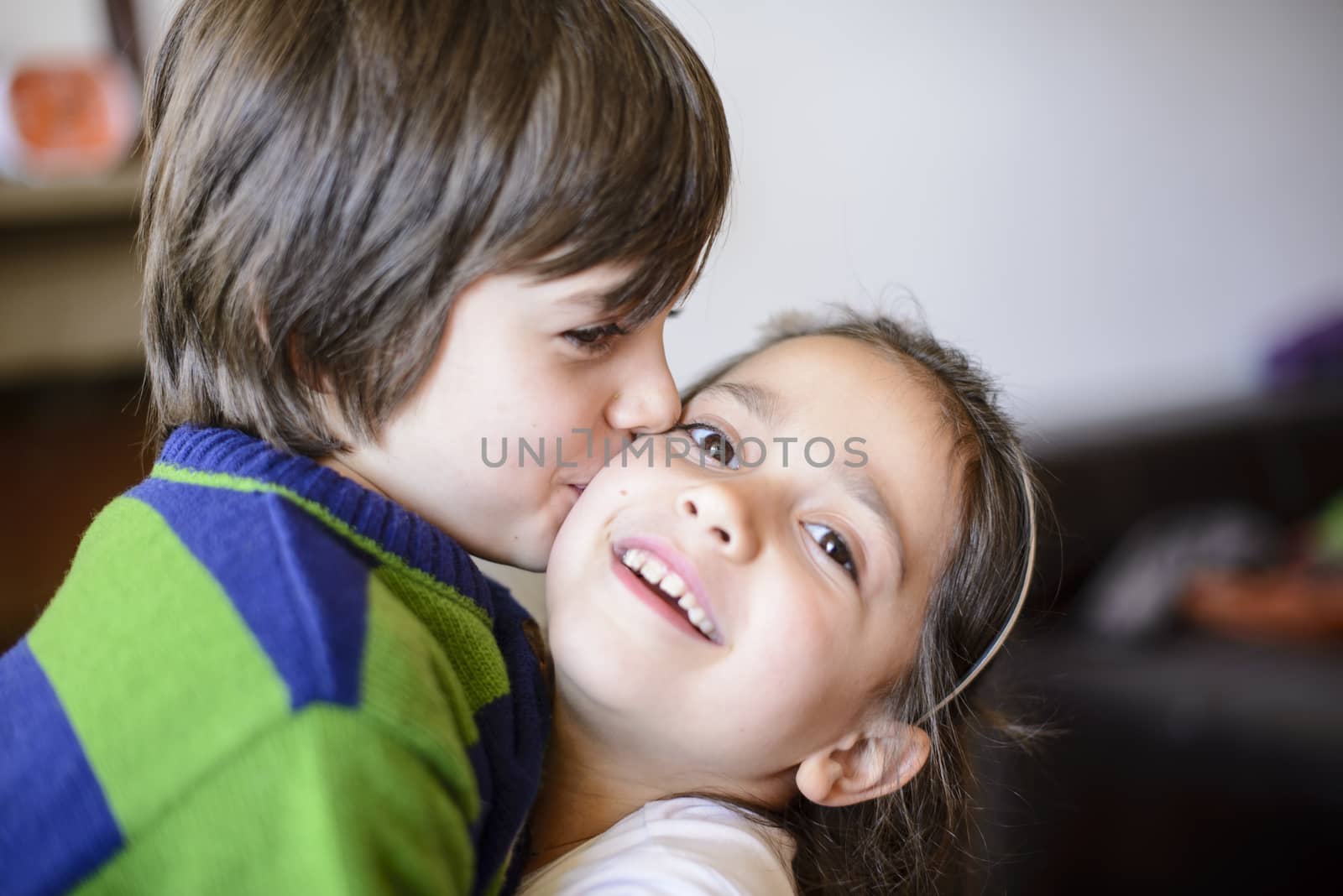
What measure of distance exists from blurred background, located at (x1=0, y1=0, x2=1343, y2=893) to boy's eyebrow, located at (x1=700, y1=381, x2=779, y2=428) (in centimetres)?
81

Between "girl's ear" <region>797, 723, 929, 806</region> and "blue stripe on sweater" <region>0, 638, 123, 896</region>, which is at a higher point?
"blue stripe on sweater" <region>0, 638, 123, 896</region>

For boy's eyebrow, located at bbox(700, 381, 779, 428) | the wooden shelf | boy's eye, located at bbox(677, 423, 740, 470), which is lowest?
the wooden shelf

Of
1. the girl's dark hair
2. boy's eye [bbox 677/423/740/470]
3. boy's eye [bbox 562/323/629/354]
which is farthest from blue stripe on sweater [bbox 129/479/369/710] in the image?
the girl's dark hair

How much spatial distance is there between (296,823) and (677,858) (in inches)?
12.3

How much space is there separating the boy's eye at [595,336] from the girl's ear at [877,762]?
0.39m

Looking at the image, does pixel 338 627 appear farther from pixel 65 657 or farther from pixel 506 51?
pixel 506 51

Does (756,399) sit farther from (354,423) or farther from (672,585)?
(354,423)

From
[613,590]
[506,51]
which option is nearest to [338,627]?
[613,590]

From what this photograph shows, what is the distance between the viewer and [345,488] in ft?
2.46

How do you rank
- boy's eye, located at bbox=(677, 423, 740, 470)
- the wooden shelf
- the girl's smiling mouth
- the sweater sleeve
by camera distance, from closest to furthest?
the sweater sleeve
the girl's smiling mouth
boy's eye, located at bbox=(677, 423, 740, 470)
the wooden shelf

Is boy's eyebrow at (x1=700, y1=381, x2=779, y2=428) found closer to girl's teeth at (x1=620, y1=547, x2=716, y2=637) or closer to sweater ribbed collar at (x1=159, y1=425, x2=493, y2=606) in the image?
girl's teeth at (x1=620, y1=547, x2=716, y2=637)

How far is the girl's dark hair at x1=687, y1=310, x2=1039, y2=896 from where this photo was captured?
970 mm

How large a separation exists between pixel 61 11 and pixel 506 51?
2151 mm

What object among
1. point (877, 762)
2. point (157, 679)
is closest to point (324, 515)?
point (157, 679)
